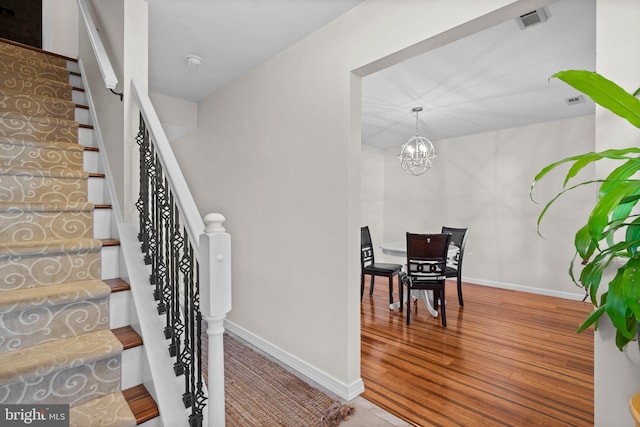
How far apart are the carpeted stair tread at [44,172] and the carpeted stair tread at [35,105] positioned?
0.58 metres

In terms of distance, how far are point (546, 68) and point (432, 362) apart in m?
2.78

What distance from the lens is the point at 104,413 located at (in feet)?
3.67

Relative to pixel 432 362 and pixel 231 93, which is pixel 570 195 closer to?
pixel 432 362

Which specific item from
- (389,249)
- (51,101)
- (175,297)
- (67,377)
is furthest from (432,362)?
(51,101)

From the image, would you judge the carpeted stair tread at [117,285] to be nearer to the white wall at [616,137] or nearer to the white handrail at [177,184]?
the white handrail at [177,184]

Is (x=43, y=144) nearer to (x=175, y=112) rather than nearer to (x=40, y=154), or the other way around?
(x=40, y=154)

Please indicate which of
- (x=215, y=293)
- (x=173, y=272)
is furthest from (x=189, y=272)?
(x=215, y=293)

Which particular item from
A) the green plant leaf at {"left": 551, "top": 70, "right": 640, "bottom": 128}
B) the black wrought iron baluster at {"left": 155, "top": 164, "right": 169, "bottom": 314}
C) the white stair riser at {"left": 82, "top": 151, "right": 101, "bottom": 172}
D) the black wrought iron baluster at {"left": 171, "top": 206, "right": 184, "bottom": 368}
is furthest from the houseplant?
the white stair riser at {"left": 82, "top": 151, "right": 101, "bottom": 172}

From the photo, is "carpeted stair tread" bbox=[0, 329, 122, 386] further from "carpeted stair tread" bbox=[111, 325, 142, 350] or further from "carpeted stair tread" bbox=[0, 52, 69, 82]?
"carpeted stair tread" bbox=[0, 52, 69, 82]

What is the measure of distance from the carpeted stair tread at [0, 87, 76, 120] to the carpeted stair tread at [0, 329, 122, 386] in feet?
5.44

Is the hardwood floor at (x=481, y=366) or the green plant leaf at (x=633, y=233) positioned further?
the hardwood floor at (x=481, y=366)

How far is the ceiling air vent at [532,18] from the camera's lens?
6.43 ft

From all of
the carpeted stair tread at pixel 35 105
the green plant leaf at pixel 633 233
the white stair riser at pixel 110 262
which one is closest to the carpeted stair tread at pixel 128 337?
the white stair riser at pixel 110 262

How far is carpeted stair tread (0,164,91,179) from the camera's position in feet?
5.25
